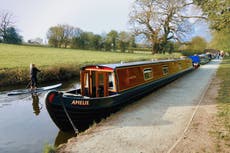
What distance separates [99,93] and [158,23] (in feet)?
81.0

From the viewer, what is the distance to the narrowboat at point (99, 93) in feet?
20.1

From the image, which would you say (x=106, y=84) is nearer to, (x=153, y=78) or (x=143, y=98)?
(x=143, y=98)

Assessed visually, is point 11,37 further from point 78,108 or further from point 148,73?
point 78,108

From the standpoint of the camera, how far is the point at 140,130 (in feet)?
17.8

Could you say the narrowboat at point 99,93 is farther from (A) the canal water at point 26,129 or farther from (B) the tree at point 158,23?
(B) the tree at point 158,23

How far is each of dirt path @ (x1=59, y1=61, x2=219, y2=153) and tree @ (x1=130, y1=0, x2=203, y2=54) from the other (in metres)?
21.8

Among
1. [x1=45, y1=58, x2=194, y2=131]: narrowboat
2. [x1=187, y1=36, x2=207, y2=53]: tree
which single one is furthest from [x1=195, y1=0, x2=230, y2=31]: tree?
[x1=187, y1=36, x2=207, y2=53]: tree

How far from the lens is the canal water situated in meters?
5.68

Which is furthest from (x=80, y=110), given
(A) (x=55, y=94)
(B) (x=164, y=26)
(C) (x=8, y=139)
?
(B) (x=164, y=26)

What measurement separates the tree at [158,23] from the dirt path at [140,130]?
2179 centimetres

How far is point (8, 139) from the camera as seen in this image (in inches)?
239

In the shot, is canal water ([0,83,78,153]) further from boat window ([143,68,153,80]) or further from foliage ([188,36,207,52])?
foliage ([188,36,207,52])

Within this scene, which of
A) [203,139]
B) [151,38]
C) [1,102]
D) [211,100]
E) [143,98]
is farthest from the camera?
[151,38]

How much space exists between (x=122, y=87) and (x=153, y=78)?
11.1 ft
